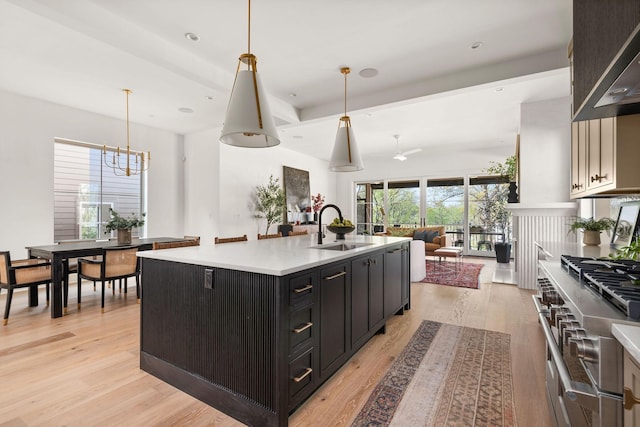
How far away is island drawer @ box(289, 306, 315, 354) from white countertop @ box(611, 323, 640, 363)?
1.27 metres

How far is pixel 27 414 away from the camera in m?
1.78

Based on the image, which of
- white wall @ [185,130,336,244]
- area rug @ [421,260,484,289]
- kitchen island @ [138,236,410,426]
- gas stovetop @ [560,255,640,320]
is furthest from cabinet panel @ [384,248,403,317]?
white wall @ [185,130,336,244]

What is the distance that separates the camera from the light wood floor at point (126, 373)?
69.6 inches

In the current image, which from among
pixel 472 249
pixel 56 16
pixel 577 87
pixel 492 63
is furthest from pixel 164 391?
pixel 472 249

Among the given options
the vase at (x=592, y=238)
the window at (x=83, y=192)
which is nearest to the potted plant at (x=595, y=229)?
the vase at (x=592, y=238)

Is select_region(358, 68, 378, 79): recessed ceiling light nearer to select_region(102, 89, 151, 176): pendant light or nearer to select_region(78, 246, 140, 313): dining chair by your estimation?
select_region(78, 246, 140, 313): dining chair

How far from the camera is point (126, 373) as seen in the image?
87.7 inches

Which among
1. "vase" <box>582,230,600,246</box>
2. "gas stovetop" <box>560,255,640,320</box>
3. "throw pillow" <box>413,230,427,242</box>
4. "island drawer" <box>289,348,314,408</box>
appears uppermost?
"vase" <box>582,230,600,246</box>

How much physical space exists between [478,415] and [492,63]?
3.71 m

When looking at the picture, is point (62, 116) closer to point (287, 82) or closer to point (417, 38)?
point (287, 82)

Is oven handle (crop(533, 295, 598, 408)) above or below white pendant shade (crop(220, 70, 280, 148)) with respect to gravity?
below

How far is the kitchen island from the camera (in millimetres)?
1624

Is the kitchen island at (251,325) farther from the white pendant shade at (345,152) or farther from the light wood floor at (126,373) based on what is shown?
the white pendant shade at (345,152)

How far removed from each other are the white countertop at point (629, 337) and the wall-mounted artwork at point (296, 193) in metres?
7.23
